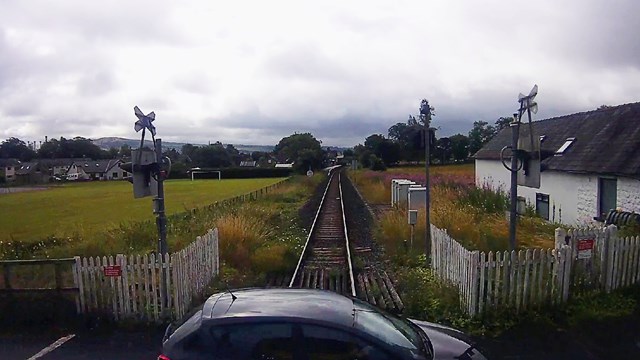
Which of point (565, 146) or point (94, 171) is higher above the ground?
point (565, 146)

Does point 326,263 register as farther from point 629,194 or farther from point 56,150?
point 56,150

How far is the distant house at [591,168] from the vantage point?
14.6 metres

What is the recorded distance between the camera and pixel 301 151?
8162cm

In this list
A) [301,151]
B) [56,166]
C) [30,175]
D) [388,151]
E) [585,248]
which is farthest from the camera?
→ [56,166]

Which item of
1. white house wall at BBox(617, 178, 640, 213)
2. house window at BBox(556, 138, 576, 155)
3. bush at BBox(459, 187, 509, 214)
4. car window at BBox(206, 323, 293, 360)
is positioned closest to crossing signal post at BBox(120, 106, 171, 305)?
car window at BBox(206, 323, 293, 360)

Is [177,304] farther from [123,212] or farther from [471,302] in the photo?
[123,212]

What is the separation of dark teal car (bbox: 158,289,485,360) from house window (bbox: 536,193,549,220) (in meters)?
17.0

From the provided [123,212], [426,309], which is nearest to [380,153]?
[123,212]

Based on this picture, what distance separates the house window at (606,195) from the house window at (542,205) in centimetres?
378

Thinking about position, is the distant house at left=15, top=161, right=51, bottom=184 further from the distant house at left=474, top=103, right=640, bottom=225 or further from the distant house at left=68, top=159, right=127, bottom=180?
the distant house at left=474, top=103, right=640, bottom=225

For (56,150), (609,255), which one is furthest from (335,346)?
(56,150)

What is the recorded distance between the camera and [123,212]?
28.5m

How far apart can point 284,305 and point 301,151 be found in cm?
7770

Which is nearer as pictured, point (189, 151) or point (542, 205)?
point (542, 205)
